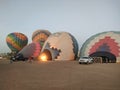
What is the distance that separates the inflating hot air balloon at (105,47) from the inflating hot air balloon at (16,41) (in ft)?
87.7

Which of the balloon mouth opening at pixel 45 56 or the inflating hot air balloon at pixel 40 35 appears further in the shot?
the inflating hot air balloon at pixel 40 35

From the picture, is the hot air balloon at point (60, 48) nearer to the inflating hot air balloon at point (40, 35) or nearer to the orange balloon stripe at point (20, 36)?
the orange balloon stripe at point (20, 36)

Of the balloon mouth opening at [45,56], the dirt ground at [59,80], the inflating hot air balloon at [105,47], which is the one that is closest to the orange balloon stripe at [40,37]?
the balloon mouth opening at [45,56]

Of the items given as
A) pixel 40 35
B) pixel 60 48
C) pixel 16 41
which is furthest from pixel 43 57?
pixel 40 35

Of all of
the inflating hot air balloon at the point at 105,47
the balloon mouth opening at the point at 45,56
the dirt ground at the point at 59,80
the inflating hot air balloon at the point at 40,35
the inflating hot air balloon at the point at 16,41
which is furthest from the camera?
the inflating hot air balloon at the point at 40,35

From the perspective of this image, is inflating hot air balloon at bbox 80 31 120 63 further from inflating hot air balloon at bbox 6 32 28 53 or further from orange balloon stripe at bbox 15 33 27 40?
orange balloon stripe at bbox 15 33 27 40

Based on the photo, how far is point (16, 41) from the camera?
221ft

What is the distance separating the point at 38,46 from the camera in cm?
5609

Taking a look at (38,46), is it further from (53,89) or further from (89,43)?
(53,89)

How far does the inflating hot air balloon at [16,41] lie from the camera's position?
67.8m

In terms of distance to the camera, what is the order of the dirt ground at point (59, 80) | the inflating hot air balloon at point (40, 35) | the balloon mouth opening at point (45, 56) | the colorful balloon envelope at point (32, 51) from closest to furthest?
1. the dirt ground at point (59, 80)
2. the balloon mouth opening at point (45, 56)
3. the colorful balloon envelope at point (32, 51)
4. the inflating hot air balloon at point (40, 35)

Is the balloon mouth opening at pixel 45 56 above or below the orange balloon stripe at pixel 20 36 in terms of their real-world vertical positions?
below

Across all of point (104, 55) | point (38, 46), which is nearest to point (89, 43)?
point (104, 55)

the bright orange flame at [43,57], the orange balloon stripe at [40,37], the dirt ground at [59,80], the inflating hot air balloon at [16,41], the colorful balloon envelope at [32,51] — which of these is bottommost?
the dirt ground at [59,80]
